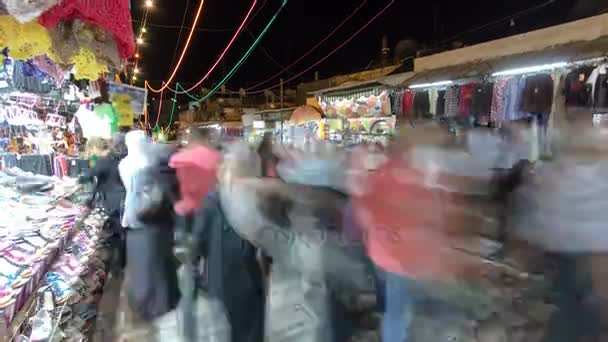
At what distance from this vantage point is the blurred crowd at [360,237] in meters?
1.65

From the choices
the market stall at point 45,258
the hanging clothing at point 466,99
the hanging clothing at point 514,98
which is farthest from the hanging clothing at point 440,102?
the market stall at point 45,258

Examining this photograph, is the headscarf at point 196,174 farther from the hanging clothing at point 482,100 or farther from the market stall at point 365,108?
the hanging clothing at point 482,100

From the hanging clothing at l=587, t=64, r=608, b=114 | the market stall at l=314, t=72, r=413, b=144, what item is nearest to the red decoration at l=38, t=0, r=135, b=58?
the market stall at l=314, t=72, r=413, b=144

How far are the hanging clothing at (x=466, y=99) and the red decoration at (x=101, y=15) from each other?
525 centimetres

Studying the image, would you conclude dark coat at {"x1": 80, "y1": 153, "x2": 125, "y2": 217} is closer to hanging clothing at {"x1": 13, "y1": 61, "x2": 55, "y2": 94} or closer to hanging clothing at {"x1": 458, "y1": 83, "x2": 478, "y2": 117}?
hanging clothing at {"x1": 13, "y1": 61, "x2": 55, "y2": 94}

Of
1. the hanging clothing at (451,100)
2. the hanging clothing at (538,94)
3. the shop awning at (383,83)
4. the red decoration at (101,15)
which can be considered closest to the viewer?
the red decoration at (101,15)

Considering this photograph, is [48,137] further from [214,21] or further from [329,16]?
[329,16]

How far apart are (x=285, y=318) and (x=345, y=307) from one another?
72 centimetres

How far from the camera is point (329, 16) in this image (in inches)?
588

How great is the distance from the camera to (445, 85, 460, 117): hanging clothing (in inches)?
265

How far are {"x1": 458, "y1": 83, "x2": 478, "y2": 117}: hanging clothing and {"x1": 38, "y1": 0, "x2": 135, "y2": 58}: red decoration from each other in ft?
17.2

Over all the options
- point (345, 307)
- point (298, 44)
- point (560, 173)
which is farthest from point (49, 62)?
point (298, 44)

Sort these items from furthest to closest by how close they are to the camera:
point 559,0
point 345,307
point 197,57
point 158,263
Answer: point 197,57 → point 559,0 → point 158,263 → point 345,307

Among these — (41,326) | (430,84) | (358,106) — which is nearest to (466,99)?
(430,84)
